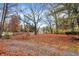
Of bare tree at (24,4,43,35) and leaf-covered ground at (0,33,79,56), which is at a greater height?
bare tree at (24,4,43,35)

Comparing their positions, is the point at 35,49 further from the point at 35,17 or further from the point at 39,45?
the point at 35,17

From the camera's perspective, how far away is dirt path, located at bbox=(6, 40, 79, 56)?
191cm

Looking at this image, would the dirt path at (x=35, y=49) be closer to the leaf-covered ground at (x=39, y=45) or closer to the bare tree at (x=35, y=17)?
the leaf-covered ground at (x=39, y=45)

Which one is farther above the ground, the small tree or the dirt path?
the small tree

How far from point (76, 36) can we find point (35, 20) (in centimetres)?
39

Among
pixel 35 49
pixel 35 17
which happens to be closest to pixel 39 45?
pixel 35 49

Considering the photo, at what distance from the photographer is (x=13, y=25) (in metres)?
1.96

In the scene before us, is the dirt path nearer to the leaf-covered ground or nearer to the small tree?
the leaf-covered ground

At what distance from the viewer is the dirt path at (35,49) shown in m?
1.91

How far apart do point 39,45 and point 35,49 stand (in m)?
0.05

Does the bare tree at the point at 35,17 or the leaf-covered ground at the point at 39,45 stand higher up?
the bare tree at the point at 35,17

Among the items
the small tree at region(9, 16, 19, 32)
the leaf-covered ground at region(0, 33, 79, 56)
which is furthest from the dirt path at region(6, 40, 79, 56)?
the small tree at region(9, 16, 19, 32)

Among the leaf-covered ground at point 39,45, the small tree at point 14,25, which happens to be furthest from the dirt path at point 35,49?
the small tree at point 14,25

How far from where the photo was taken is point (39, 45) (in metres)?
1.94
